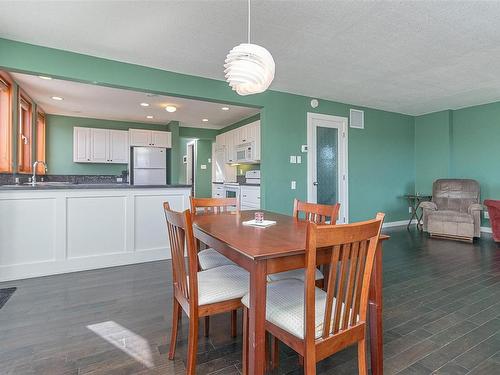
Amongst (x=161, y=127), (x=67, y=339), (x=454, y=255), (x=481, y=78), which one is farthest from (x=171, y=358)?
(x=161, y=127)

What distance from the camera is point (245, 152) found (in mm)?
5953

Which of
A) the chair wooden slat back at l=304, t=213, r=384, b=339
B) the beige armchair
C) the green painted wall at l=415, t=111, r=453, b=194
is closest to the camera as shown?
the chair wooden slat back at l=304, t=213, r=384, b=339

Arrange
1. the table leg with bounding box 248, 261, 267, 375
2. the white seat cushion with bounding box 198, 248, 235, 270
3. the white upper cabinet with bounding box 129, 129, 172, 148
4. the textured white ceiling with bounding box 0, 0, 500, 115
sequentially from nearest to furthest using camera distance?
the table leg with bounding box 248, 261, 267, 375 → the white seat cushion with bounding box 198, 248, 235, 270 → the textured white ceiling with bounding box 0, 0, 500, 115 → the white upper cabinet with bounding box 129, 129, 172, 148

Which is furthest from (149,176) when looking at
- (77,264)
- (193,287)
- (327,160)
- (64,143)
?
(193,287)

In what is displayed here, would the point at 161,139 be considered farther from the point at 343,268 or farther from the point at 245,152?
the point at 343,268

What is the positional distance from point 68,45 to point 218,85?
1.70 metres

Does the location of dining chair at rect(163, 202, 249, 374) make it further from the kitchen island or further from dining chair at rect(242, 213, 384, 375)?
the kitchen island

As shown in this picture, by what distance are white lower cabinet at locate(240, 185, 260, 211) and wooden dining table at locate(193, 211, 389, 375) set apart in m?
3.06

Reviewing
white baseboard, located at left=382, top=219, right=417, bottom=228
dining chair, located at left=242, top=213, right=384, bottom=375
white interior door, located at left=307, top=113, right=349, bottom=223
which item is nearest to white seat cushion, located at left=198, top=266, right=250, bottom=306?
dining chair, located at left=242, top=213, right=384, bottom=375

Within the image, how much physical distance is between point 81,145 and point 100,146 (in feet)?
1.20

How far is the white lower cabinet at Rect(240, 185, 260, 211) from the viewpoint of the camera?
4.98m

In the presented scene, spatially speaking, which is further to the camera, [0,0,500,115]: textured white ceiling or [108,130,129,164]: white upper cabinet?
[108,130,129,164]: white upper cabinet

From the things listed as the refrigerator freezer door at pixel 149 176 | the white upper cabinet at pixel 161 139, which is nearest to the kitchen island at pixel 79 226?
the refrigerator freezer door at pixel 149 176

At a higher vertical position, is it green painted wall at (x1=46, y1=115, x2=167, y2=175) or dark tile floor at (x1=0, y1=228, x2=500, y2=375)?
green painted wall at (x1=46, y1=115, x2=167, y2=175)
